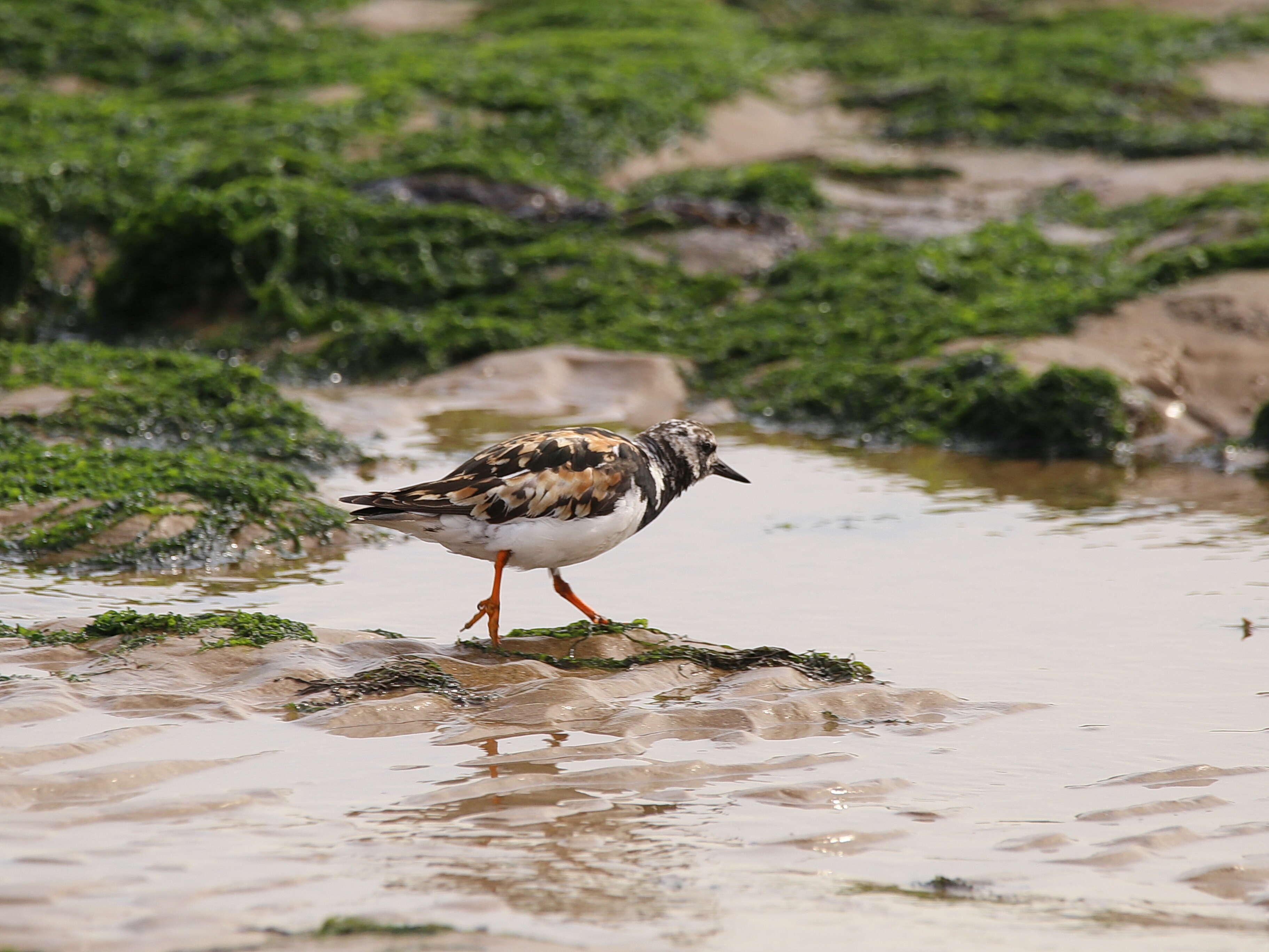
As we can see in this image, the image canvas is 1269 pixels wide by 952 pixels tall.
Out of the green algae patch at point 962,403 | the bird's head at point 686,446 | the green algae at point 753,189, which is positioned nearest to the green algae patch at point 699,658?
the bird's head at point 686,446

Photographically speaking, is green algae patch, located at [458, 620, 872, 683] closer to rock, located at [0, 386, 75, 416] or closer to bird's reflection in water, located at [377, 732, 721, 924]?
bird's reflection in water, located at [377, 732, 721, 924]

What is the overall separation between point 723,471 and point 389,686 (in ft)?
6.80

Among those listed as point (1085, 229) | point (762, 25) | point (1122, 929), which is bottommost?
point (1122, 929)

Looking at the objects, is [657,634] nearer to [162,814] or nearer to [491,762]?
[491,762]

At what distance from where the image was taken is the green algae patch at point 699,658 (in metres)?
5.09

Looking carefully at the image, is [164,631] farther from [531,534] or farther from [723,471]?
[723,471]

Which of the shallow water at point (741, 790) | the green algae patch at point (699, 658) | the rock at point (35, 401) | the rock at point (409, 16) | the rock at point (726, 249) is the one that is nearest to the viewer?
the shallow water at point (741, 790)

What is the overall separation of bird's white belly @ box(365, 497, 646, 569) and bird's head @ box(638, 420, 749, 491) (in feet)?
1.80

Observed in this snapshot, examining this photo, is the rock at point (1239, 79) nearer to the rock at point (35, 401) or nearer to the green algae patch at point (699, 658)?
the rock at point (35, 401)

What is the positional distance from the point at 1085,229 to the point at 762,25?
7.61 metres

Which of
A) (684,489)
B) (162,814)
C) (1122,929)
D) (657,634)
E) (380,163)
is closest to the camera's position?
(1122,929)

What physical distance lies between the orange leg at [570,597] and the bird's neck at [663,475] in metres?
Answer: 0.38

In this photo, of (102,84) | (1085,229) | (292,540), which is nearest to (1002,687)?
(292,540)

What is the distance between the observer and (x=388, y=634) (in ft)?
17.3
